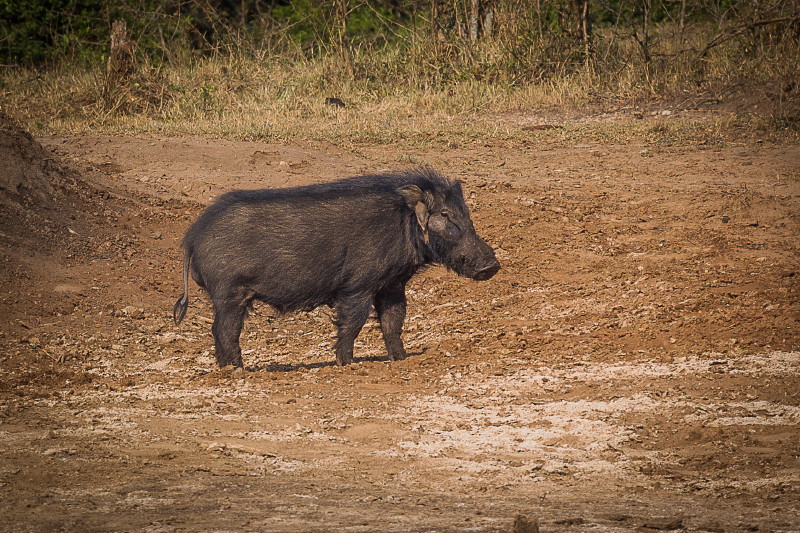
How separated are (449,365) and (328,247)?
107 centimetres

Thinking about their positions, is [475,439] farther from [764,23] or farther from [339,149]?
[764,23]

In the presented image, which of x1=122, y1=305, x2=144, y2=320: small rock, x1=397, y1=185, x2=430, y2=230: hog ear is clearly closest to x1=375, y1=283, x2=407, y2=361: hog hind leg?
x1=397, y1=185, x2=430, y2=230: hog ear

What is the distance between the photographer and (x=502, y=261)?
328 inches

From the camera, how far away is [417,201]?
6.21m

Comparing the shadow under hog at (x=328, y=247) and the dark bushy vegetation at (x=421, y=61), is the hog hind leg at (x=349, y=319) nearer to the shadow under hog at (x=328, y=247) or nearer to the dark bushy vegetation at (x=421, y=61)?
the shadow under hog at (x=328, y=247)

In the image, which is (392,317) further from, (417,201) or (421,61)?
(421,61)

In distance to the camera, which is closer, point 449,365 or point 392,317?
point 449,365

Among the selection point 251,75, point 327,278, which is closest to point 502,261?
point 327,278

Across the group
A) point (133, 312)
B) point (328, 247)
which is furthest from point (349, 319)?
point (133, 312)

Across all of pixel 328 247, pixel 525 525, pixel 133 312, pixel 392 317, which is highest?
pixel 328 247

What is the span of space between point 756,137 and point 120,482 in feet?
28.7

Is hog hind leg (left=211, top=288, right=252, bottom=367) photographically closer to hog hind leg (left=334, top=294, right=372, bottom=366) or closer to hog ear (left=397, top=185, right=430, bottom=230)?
hog hind leg (left=334, top=294, right=372, bottom=366)

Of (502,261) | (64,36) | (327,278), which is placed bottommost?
(502,261)

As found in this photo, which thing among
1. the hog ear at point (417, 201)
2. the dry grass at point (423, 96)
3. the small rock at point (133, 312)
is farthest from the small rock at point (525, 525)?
the dry grass at point (423, 96)
